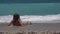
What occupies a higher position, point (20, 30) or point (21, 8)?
point (21, 8)

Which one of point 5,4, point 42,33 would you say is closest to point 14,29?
point 42,33

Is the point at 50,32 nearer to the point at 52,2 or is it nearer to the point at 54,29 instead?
the point at 54,29

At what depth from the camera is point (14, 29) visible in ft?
6.11

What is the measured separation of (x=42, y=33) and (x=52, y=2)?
13.6 feet

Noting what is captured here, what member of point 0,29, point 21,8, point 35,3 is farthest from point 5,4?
point 0,29

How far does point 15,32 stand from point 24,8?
12.3ft

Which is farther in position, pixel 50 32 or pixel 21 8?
pixel 21 8

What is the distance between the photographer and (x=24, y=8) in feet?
18.2

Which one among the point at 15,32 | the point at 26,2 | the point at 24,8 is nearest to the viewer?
the point at 15,32

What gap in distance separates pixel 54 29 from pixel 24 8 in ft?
12.3

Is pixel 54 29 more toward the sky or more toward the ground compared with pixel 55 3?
more toward the ground

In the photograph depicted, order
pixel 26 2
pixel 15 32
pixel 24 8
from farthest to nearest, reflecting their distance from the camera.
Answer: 1. pixel 26 2
2. pixel 24 8
3. pixel 15 32

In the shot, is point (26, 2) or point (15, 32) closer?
point (15, 32)

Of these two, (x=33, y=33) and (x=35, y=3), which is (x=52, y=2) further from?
(x=33, y=33)
